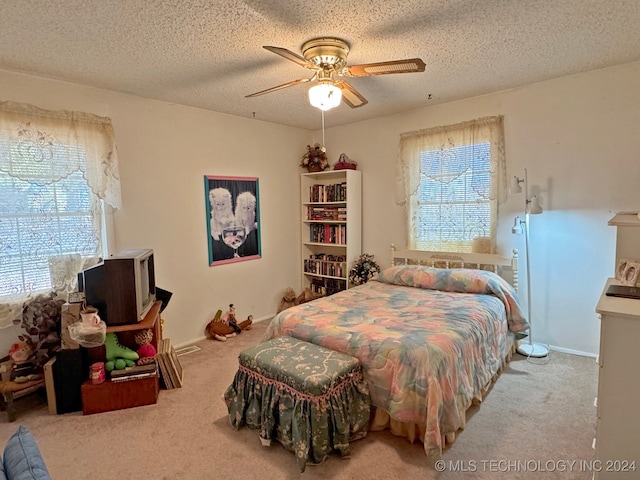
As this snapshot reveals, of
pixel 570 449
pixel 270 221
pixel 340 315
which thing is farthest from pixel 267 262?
pixel 570 449

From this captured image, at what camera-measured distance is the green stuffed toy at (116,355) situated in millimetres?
2557

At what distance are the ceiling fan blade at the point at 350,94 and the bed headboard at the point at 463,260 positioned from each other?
6.09 ft

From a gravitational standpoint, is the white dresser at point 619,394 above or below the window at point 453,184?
below

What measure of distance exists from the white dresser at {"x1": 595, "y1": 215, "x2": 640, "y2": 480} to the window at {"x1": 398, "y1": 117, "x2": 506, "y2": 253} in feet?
6.82

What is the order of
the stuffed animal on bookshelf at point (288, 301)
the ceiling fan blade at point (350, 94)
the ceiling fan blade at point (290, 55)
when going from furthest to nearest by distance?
the stuffed animal on bookshelf at point (288, 301) → the ceiling fan blade at point (350, 94) → the ceiling fan blade at point (290, 55)

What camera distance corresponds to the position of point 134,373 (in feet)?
A: 8.28

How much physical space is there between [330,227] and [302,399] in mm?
2971

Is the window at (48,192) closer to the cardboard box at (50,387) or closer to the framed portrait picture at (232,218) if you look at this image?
the cardboard box at (50,387)

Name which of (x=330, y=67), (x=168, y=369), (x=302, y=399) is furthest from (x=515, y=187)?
(x=168, y=369)

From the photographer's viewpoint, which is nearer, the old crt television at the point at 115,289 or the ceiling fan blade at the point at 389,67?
the ceiling fan blade at the point at 389,67

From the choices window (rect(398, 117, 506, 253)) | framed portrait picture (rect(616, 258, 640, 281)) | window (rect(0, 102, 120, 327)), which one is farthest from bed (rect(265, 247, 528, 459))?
window (rect(0, 102, 120, 327))

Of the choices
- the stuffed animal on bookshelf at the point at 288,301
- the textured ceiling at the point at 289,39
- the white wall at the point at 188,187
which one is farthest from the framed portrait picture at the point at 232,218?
the textured ceiling at the point at 289,39

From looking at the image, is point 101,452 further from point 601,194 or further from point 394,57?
point 601,194

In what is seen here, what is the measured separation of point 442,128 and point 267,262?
254cm
